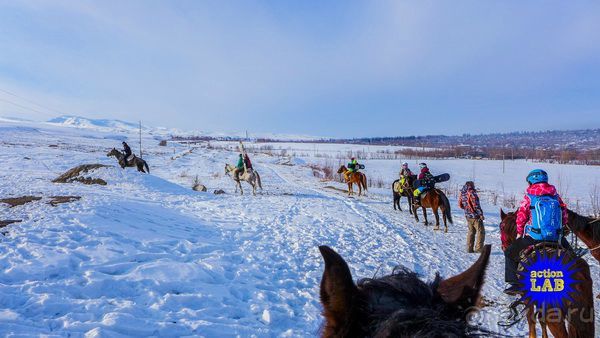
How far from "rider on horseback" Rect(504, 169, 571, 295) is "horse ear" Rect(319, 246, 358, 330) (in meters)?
3.92

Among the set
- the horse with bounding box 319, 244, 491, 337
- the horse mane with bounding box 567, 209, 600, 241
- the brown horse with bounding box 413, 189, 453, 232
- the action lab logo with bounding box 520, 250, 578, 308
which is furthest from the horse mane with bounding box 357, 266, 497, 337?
the brown horse with bounding box 413, 189, 453, 232

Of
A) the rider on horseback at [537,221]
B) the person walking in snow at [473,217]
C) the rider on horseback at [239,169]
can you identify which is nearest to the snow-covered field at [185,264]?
the person walking in snow at [473,217]

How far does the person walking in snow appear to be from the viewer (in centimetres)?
785

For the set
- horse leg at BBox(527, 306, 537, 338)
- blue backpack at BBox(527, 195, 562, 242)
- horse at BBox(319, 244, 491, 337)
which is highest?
horse at BBox(319, 244, 491, 337)

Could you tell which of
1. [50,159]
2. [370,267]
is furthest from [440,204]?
[50,159]

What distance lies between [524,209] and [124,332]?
5.13 m

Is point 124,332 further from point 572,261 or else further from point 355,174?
point 355,174

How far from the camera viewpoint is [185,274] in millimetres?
4961

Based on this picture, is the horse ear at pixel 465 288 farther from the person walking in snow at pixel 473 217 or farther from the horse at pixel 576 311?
the person walking in snow at pixel 473 217

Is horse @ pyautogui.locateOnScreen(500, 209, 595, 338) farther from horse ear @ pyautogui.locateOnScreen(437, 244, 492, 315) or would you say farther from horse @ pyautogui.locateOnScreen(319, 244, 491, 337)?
horse @ pyautogui.locateOnScreen(319, 244, 491, 337)

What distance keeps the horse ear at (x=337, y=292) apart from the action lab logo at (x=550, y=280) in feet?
12.0

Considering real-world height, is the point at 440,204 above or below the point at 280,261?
above

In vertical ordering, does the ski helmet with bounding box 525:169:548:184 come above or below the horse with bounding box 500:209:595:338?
above

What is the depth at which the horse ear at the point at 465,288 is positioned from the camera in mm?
1220
